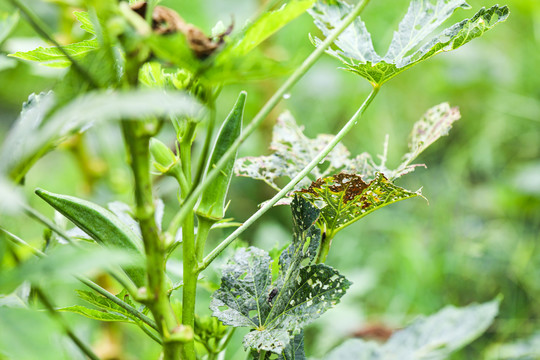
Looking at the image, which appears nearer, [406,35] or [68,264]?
[68,264]

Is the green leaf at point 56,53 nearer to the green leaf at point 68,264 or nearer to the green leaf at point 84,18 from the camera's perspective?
the green leaf at point 84,18

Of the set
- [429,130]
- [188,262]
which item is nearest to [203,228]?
[188,262]

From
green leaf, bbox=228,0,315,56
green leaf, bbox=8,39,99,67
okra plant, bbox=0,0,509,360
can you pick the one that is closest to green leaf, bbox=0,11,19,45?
okra plant, bbox=0,0,509,360

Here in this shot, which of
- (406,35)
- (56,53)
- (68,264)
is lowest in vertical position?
(68,264)

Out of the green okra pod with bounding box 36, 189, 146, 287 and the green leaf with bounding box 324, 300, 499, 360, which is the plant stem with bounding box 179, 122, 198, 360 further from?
the green leaf with bounding box 324, 300, 499, 360

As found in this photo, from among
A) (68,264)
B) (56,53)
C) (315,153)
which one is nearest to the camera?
(68,264)

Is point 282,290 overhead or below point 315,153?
below

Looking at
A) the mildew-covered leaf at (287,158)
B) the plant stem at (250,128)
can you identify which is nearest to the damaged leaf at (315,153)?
the mildew-covered leaf at (287,158)

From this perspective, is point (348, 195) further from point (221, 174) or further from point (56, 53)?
point (56, 53)
